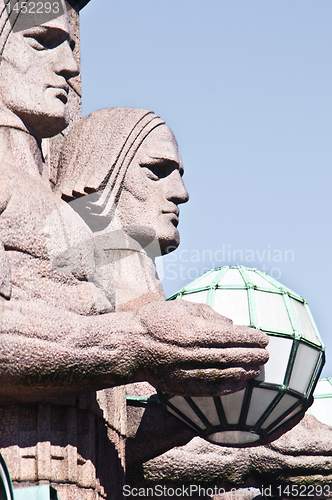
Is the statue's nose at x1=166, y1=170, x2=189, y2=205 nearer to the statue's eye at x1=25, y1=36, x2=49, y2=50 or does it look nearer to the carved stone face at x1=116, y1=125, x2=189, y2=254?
the carved stone face at x1=116, y1=125, x2=189, y2=254

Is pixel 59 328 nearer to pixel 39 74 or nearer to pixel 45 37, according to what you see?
pixel 39 74

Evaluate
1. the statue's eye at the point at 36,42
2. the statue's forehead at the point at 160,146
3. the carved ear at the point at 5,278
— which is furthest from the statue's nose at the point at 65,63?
the carved ear at the point at 5,278

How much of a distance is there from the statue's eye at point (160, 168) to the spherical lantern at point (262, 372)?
96cm

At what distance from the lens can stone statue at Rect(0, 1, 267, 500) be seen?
4805 millimetres

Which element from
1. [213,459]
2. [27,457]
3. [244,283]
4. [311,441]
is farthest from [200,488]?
[27,457]

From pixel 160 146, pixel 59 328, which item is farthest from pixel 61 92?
pixel 59 328

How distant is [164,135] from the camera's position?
274 inches

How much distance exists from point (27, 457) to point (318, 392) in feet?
14.3

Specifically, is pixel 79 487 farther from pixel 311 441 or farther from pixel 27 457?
pixel 311 441

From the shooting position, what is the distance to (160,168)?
22.4ft

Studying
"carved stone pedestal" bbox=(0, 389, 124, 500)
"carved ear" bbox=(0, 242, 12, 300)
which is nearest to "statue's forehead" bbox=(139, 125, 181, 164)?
"carved stone pedestal" bbox=(0, 389, 124, 500)

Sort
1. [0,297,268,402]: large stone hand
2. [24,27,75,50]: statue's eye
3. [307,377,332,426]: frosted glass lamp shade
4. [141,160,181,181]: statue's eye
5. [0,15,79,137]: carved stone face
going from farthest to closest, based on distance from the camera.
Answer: [307,377,332,426]: frosted glass lamp shade → [141,160,181,181]: statue's eye → [24,27,75,50]: statue's eye → [0,15,79,137]: carved stone face → [0,297,268,402]: large stone hand

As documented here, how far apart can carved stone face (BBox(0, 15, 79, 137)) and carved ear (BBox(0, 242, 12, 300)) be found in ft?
3.88

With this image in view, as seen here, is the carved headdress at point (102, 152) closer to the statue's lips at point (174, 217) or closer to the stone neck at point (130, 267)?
the stone neck at point (130, 267)
